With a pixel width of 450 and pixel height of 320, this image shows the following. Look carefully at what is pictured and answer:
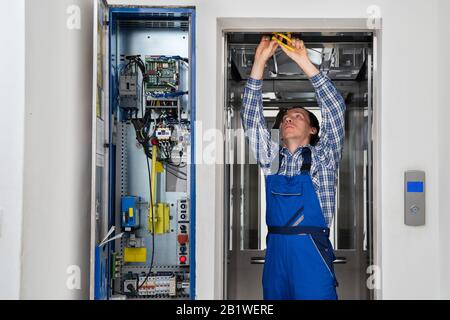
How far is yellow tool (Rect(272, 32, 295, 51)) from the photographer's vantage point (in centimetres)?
252

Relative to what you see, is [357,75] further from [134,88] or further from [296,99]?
[134,88]

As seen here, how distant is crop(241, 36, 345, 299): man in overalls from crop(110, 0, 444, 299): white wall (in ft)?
1.22

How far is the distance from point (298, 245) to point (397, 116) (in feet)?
3.07

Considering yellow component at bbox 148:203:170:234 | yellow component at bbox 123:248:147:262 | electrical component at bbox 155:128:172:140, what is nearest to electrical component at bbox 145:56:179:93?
electrical component at bbox 155:128:172:140

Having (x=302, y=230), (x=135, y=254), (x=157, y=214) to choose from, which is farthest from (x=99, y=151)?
(x=302, y=230)

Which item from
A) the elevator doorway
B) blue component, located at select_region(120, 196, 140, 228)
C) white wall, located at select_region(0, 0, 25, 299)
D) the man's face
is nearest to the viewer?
white wall, located at select_region(0, 0, 25, 299)

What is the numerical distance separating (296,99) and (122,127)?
1.39 metres

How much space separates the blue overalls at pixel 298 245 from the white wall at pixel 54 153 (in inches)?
44.1

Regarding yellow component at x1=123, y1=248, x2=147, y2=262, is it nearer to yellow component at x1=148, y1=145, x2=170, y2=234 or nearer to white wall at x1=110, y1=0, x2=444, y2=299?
yellow component at x1=148, y1=145, x2=170, y2=234

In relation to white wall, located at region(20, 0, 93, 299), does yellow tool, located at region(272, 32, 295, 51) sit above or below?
above

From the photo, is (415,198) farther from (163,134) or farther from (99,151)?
(99,151)
